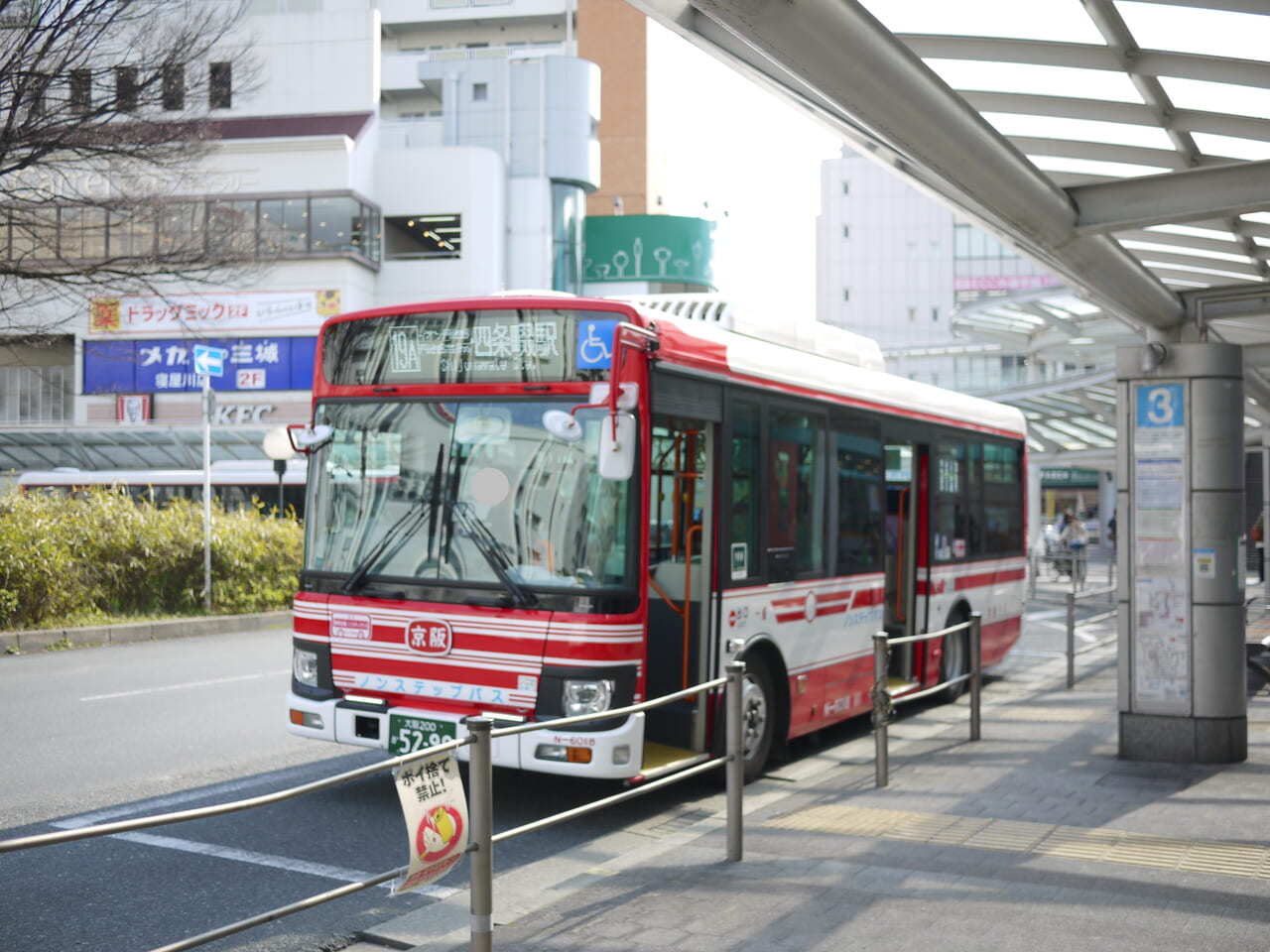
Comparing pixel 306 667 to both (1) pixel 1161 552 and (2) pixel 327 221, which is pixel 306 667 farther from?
(2) pixel 327 221

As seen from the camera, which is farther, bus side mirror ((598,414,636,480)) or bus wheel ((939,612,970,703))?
bus wheel ((939,612,970,703))

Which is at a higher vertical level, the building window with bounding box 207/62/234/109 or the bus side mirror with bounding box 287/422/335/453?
the building window with bounding box 207/62/234/109

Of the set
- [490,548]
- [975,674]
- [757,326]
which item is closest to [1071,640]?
[975,674]

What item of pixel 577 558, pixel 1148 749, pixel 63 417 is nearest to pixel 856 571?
pixel 1148 749

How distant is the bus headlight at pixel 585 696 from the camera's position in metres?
7.11

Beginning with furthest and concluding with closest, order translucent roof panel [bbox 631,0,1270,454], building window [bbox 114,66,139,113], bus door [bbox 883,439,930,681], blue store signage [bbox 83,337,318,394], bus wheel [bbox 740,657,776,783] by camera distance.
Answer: blue store signage [bbox 83,337,318,394] → building window [bbox 114,66,139,113] → bus door [bbox 883,439,930,681] → bus wheel [bbox 740,657,776,783] → translucent roof panel [bbox 631,0,1270,454]

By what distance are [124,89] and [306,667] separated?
1113 centimetres

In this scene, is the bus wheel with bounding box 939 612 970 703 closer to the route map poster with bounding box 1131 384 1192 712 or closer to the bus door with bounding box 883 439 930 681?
the bus door with bounding box 883 439 930 681

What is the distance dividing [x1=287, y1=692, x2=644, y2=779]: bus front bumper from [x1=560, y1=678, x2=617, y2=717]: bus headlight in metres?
0.13

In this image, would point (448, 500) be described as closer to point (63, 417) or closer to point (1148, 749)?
point (1148, 749)

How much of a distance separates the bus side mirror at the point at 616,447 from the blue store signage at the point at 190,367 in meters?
41.4

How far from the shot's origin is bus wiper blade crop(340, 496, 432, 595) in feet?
25.0

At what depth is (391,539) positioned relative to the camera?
303 inches

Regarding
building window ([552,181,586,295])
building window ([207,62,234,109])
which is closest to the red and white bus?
building window ([207,62,234,109])
